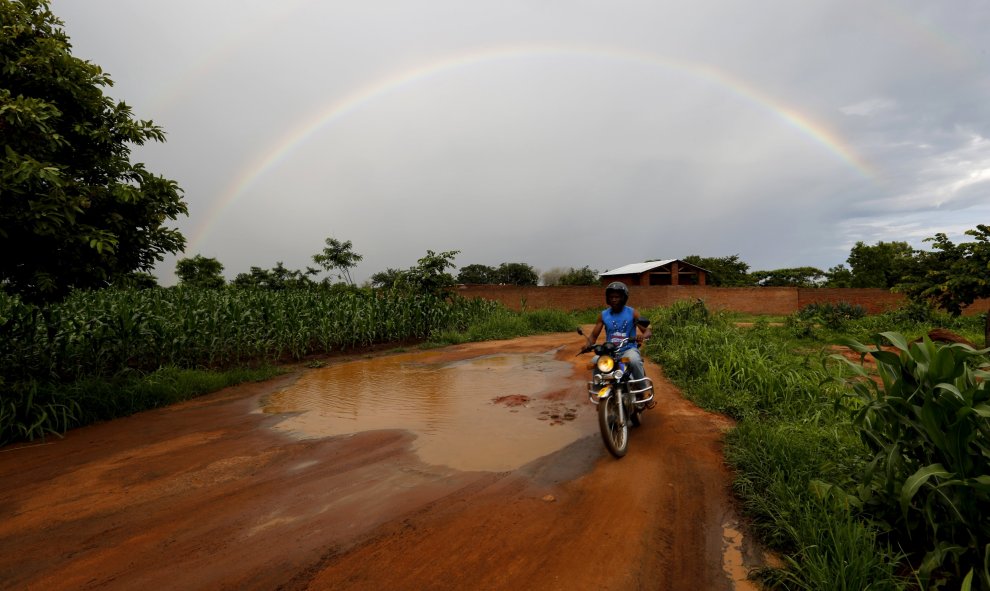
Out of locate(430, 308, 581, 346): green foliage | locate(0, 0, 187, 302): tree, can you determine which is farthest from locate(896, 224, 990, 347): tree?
locate(0, 0, 187, 302): tree

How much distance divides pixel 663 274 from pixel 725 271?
47.4ft

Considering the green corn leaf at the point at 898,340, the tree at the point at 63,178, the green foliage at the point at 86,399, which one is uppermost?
the tree at the point at 63,178

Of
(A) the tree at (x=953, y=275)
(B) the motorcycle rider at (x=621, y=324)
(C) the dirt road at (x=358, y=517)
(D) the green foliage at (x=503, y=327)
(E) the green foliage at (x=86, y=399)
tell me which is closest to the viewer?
(C) the dirt road at (x=358, y=517)

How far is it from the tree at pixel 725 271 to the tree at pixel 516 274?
56.4 feet

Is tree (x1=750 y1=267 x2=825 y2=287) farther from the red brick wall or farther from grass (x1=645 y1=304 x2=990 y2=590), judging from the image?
grass (x1=645 y1=304 x2=990 y2=590)

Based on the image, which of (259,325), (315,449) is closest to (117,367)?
(259,325)

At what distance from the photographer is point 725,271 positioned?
4516 centimetres

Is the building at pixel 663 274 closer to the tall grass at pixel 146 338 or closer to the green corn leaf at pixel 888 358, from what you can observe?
the tall grass at pixel 146 338

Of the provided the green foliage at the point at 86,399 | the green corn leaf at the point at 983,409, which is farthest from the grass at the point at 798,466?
the green foliage at the point at 86,399

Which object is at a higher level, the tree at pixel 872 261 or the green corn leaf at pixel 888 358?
the tree at pixel 872 261

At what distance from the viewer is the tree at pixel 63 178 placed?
4.52 meters

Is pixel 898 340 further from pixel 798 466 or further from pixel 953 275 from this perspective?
pixel 953 275

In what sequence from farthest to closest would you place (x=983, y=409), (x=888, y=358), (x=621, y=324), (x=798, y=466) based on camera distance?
(x=621, y=324)
(x=798, y=466)
(x=888, y=358)
(x=983, y=409)

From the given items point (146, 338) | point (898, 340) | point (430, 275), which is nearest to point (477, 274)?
point (430, 275)
